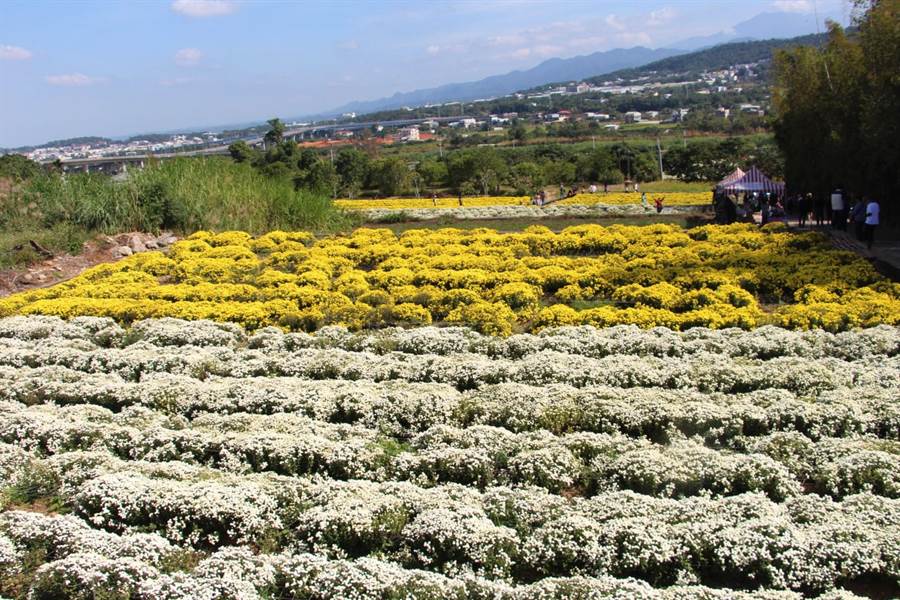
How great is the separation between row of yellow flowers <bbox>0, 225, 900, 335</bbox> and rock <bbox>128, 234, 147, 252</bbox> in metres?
2.09

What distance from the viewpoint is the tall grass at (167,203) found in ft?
75.5

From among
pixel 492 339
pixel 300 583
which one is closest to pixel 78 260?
pixel 492 339

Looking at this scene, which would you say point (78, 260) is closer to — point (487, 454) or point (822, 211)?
point (487, 454)

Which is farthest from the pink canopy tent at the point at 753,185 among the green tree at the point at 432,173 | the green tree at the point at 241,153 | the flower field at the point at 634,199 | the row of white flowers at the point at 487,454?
the green tree at the point at 241,153

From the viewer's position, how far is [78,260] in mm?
20828

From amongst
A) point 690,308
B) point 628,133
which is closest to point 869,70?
point 690,308

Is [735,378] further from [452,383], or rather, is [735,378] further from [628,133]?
[628,133]

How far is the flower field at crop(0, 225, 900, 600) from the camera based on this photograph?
586 centimetres

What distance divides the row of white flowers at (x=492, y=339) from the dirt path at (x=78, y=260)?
17.4 ft

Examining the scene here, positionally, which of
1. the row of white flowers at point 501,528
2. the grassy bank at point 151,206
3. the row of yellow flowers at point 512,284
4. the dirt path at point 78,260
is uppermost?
the grassy bank at point 151,206

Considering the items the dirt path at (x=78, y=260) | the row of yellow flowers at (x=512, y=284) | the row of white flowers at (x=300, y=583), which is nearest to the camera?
the row of white flowers at (x=300, y=583)

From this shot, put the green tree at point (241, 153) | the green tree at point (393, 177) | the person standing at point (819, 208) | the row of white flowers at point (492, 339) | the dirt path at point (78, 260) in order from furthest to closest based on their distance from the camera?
the green tree at point (241, 153)
the green tree at point (393, 177)
the person standing at point (819, 208)
the dirt path at point (78, 260)
the row of white flowers at point (492, 339)

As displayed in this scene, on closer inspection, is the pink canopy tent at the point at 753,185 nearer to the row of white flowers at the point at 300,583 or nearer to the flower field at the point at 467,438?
the flower field at the point at 467,438

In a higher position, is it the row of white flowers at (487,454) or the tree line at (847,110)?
the tree line at (847,110)
